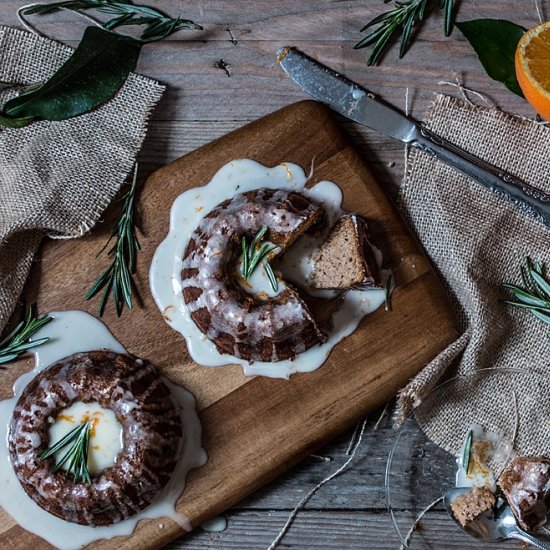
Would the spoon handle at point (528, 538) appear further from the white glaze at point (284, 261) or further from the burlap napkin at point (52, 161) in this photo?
the burlap napkin at point (52, 161)

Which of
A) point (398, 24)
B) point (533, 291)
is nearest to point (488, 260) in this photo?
point (533, 291)

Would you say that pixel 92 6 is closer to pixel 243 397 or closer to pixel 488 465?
pixel 243 397

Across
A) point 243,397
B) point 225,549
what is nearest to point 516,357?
point 243,397

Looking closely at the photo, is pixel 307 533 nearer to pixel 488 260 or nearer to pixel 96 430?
pixel 96 430

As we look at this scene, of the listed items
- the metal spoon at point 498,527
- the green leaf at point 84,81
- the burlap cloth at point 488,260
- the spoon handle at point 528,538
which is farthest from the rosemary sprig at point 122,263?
the spoon handle at point 528,538

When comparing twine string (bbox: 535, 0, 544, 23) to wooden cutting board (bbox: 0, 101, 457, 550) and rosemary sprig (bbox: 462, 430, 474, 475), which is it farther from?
rosemary sprig (bbox: 462, 430, 474, 475)

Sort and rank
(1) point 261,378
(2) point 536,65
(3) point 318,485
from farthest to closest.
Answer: (3) point 318,485
(1) point 261,378
(2) point 536,65
